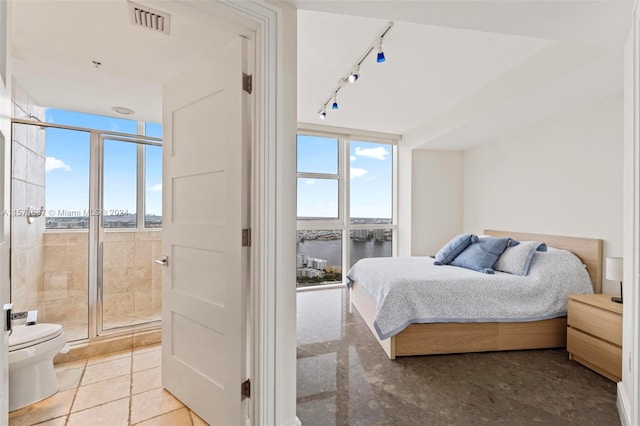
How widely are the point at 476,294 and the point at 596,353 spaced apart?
0.87m

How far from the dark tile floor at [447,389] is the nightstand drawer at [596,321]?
1.03 ft

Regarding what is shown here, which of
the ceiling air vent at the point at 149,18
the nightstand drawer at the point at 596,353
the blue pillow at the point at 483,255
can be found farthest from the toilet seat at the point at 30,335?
the nightstand drawer at the point at 596,353

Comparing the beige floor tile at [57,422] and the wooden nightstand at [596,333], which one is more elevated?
the wooden nightstand at [596,333]

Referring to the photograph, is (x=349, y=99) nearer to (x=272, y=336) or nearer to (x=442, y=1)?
(x=442, y=1)

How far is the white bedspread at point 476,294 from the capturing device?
2.45 metres

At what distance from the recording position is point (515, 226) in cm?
382

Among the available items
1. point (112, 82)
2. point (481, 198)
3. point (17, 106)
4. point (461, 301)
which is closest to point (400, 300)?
point (461, 301)

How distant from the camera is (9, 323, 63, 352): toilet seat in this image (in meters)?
1.88

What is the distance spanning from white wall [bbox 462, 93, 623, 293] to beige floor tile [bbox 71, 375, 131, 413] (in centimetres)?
408

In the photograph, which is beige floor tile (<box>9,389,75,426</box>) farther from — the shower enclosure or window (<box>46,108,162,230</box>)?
window (<box>46,108,162,230</box>)

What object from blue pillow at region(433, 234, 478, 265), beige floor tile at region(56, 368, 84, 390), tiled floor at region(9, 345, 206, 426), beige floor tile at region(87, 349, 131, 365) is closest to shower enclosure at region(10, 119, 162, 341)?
beige floor tile at region(87, 349, 131, 365)

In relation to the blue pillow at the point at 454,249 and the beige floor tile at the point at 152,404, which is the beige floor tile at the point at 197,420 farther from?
the blue pillow at the point at 454,249

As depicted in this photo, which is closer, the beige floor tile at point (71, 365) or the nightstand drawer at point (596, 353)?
the nightstand drawer at point (596, 353)

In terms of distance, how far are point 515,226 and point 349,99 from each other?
105 inches
